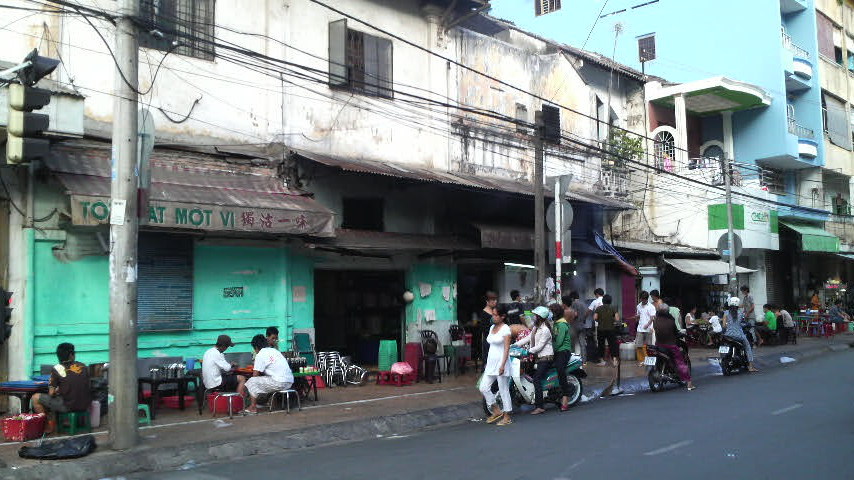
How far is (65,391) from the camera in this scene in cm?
939

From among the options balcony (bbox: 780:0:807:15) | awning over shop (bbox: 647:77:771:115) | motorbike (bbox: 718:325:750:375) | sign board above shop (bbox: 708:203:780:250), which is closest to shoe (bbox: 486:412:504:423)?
motorbike (bbox: 718:325:750:375)

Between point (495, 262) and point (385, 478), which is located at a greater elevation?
point (495, 262)

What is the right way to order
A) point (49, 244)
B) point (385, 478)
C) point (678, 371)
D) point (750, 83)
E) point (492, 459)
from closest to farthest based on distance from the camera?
point (385, 478) → point (492, 459) → point (49, 244) → point (678, 371) → point (750, 83)

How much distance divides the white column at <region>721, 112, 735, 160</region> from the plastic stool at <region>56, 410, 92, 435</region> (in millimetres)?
28657

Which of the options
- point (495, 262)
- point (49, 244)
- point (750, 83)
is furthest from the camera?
point (750, 83)

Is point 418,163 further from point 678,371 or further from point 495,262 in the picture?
point 678,371

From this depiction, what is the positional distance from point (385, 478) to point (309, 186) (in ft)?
26.7

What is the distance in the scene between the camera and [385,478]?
7.39 m

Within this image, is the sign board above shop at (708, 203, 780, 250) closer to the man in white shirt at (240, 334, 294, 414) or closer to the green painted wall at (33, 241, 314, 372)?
the green painted wall at (33, 241, 314, 372)

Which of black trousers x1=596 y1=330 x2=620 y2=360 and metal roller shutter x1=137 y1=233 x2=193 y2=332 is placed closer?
metal roller shutter x1=137 y1=233 x2=193 y2=332

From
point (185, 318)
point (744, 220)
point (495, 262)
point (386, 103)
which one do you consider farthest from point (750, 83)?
point (185, 318)

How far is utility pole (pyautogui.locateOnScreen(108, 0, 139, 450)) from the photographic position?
8602 millimetres

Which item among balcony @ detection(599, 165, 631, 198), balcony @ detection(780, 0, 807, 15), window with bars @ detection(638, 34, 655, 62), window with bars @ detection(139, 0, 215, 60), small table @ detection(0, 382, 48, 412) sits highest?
balcony @ detection(780, 0, 807, 15)

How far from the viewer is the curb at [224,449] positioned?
7.91 m
